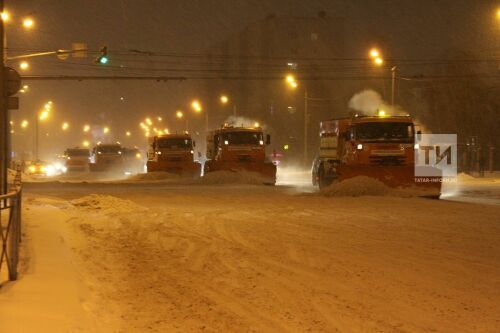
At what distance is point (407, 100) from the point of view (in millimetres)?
71125

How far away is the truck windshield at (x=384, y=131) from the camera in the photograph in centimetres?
2706

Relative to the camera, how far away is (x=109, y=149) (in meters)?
56.4

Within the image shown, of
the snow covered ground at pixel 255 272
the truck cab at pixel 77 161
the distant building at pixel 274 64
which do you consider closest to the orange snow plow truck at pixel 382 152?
the snow covered ground at pixel 255 272

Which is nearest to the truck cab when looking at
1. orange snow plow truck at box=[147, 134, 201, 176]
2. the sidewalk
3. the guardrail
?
orange snow plow truck at box=[147, 134, 201, 176]

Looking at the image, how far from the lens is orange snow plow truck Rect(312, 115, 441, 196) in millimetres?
26062

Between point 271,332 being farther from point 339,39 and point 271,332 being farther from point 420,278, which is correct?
point 339,39

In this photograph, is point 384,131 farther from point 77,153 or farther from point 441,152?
point 77,153

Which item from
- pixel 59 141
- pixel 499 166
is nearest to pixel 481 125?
pixel 499 166

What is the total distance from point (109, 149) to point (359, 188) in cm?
3481

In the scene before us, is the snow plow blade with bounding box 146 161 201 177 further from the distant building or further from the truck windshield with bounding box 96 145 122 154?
the distant building

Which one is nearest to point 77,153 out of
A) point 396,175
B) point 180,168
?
point 180,168

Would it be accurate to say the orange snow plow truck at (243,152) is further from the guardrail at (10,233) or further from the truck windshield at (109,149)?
the guardrail at (10,233)

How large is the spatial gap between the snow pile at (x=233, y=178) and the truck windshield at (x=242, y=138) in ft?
6.04

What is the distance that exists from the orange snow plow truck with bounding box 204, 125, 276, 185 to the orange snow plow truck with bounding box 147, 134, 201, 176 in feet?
15.1
